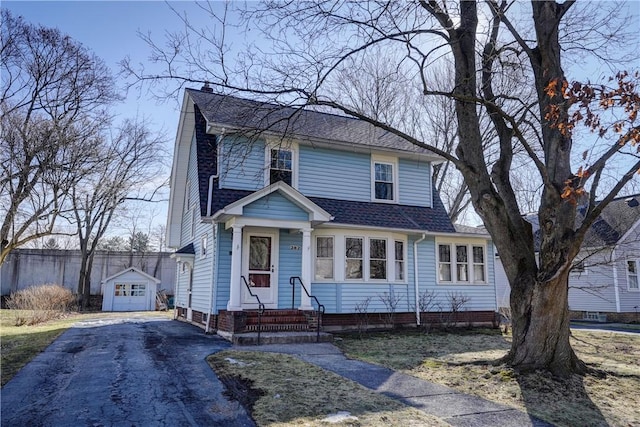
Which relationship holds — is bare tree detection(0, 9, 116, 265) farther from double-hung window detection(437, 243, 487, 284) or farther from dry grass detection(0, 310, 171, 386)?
double-hung window detection(437, 243, 487, 284)

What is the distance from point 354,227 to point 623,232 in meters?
15.3

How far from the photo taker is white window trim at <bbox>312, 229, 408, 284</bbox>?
12771 mm

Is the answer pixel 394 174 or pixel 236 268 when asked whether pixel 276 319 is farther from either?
pixel 394 174

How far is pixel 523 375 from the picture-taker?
6465 millimetres

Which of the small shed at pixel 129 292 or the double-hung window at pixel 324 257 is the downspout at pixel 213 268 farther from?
the small shed at pixel 129 292

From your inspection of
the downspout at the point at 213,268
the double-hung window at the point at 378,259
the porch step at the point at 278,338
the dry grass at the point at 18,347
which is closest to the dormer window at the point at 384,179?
the double-hung window at the point at 378,259

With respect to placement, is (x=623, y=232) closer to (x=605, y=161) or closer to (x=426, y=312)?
(x=426, y=312)

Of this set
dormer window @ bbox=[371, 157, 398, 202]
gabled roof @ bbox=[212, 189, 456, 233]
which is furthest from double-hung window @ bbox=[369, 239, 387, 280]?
dormer window @ bbox=[371, 157, 398, 202]

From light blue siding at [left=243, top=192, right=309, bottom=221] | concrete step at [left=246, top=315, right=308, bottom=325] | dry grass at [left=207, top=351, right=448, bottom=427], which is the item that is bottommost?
dry grass at [left=207, top=351, right=448, bottom=427]

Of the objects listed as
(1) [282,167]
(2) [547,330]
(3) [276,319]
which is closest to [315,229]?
(1) [282,167]

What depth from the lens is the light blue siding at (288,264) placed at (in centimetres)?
1223

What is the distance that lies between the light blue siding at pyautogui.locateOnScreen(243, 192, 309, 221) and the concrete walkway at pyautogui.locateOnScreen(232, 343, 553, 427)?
13.3 feet

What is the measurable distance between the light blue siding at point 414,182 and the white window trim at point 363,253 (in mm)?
1856

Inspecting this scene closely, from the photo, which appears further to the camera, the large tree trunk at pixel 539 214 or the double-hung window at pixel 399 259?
the double-hung window at pixel 399 259
